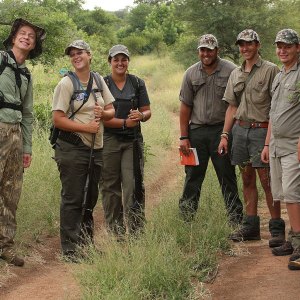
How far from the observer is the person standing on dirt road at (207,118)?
650cm

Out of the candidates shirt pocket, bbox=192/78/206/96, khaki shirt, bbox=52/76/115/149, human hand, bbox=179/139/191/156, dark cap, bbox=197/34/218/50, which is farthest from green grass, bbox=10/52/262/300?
dark cap, bbox=197/34/218/50

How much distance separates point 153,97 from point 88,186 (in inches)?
557

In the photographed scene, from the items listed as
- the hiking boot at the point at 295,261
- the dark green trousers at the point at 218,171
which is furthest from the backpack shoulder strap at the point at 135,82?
the hiking boot at the point at 295,261

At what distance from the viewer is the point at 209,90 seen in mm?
6527

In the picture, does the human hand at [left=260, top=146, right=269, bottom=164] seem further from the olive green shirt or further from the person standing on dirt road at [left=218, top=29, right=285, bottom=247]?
the olive green shirt

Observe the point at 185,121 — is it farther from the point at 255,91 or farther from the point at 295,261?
the point at 295,261

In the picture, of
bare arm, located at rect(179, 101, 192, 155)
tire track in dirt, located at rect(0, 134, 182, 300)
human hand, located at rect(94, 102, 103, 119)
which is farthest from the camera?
bare arm, located at rect(179, 101, 192, 155)

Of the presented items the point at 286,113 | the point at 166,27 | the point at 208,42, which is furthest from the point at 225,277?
the point at 166,27

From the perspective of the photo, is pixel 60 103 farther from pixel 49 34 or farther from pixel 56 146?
pixel 49 34

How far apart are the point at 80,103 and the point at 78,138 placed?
0.31m

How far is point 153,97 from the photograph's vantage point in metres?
19.9

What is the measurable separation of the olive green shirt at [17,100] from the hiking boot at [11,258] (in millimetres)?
892

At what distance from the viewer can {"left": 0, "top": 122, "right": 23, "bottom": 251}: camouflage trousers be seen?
553 centimetres

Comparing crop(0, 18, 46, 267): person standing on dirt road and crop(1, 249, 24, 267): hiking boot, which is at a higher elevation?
crop(0, 18, 46, 267): person standing on dirt road
